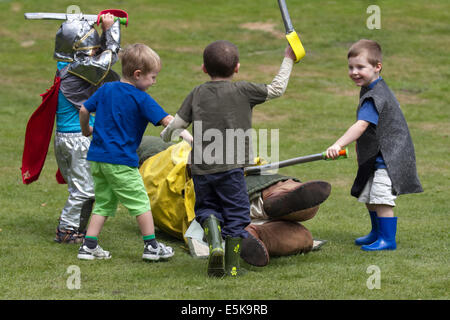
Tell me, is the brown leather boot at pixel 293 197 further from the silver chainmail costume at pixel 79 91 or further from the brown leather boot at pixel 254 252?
the silver chainmail costume at pixel 79 91

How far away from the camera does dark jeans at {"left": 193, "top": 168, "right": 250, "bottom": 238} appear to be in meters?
4.47

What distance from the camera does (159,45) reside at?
17078 millimetres

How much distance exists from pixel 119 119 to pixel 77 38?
115cm

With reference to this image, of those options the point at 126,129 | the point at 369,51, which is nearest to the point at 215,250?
the point at 126,129

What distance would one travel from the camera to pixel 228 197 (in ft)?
14.8

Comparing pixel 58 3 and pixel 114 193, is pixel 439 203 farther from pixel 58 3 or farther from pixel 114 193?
pixel 58 3

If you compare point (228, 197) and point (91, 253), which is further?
point (91, 253)

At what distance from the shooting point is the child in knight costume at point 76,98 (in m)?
5.48

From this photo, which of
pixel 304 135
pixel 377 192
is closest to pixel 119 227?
pixel 377 192

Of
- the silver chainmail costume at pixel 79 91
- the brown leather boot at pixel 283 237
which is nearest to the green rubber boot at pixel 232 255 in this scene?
the brown leather boot at pixel 283 237

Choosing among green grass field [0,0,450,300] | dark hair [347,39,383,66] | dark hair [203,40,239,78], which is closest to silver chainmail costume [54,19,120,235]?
green grass field [0,0,450,300]

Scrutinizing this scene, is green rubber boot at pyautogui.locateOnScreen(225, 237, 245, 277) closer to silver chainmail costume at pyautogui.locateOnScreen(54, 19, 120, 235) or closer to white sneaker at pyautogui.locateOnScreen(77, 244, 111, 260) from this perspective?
white sneaker at pyautogui.locateOnScreen(77, 244, 111, 260)

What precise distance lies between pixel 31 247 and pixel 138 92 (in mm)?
1467

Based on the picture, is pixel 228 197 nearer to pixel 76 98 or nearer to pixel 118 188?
pixel 118 188
